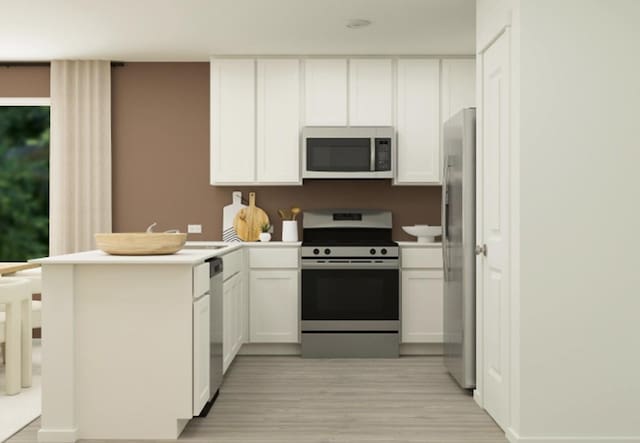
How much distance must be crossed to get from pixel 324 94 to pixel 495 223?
2508 millimetres

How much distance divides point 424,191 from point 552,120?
2.85 m

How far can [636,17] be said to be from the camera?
3.24 m

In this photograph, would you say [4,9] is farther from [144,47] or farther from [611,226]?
[611,226]

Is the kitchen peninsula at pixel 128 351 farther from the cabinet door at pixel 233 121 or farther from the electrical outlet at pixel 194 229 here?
the electrical outlet at pixel 194 229

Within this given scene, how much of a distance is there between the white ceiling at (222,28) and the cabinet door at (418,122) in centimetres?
18

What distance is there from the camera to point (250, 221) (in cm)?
597

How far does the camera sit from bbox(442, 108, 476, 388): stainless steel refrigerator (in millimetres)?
4176

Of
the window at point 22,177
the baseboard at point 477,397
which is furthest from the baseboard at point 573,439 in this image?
the window at point 22,177

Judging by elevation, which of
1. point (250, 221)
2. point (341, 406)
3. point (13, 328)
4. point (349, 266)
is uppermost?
point (250, 221)

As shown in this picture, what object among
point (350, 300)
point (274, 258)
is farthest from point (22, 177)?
point (350, 300)

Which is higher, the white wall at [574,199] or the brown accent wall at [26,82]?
the brown accent wall at [26,82]

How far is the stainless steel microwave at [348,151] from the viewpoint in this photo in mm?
5652

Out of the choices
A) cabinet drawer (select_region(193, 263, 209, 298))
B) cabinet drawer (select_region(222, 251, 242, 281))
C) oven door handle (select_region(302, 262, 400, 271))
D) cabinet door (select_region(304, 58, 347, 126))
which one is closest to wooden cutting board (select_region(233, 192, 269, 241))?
cabinet drawer (select_region(222, 251, 242, 281))

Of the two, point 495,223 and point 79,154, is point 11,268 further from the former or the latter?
point 495,223
